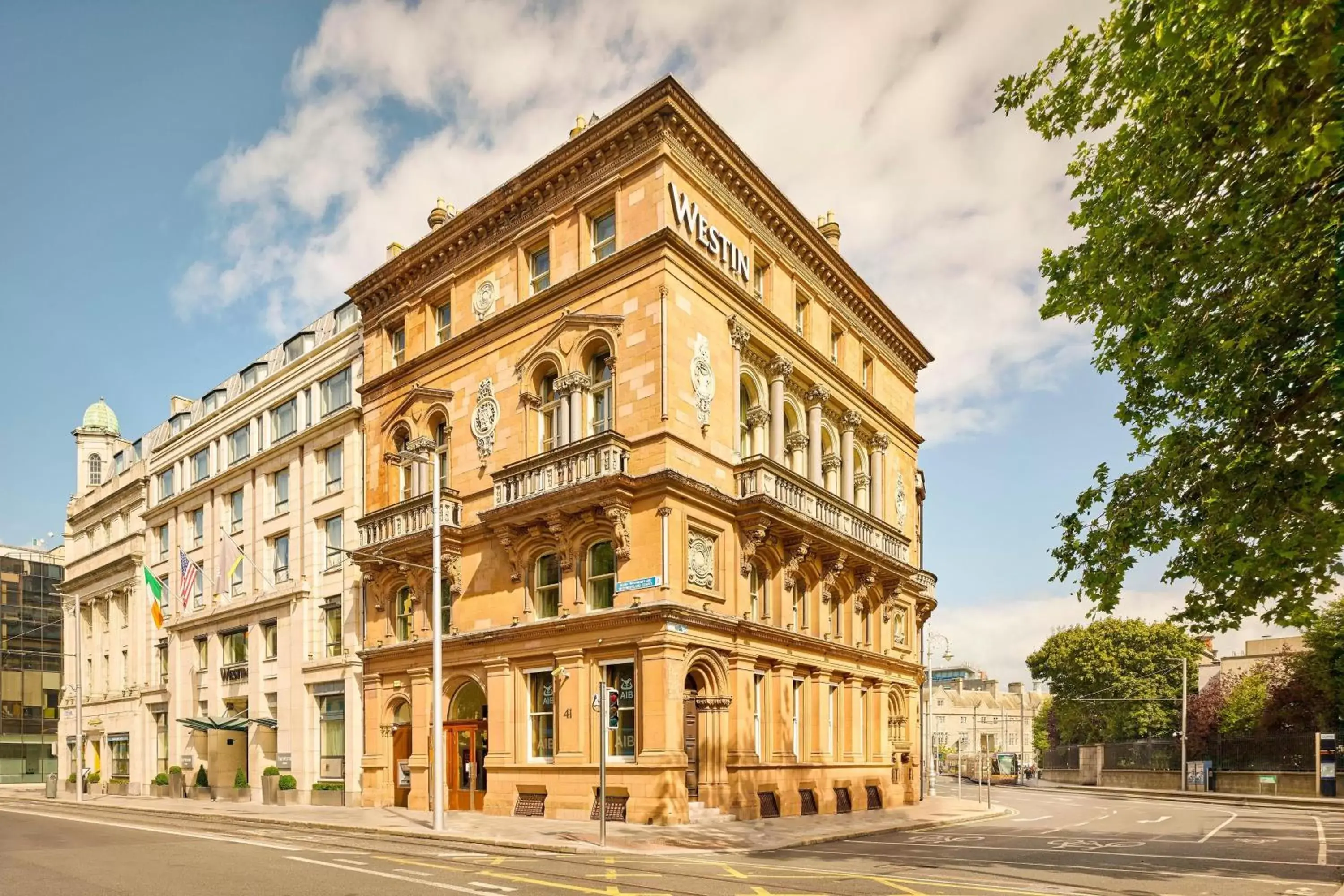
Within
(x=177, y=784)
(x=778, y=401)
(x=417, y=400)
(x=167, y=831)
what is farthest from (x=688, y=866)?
(x=177, y=784)

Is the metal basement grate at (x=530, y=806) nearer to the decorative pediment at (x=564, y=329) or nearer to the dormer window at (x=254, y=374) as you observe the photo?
the decorative pediment at (x=564, y=329)

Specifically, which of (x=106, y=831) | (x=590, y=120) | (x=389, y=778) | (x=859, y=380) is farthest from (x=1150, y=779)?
(x=106, y=831)

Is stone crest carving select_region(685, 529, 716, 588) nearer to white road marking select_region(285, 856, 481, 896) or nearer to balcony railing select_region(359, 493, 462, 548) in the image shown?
balcony railing select_region(359, 493, 462, 548)

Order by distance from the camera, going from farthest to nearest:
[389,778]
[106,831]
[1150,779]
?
[1150,779]
[389,778]
[106,831]

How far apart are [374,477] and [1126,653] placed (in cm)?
6380

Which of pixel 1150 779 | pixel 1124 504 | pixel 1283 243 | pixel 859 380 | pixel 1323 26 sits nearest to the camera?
pixel 1323 26

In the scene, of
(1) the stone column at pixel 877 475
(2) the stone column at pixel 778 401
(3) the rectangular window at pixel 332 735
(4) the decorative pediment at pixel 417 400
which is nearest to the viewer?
(2) the stone column at pixel 778 401

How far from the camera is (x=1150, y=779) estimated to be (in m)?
65.9

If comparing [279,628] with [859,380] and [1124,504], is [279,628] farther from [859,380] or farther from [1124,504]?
[1124,504]

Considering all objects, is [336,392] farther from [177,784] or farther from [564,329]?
[177,784]

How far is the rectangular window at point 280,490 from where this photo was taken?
41719 millimetres

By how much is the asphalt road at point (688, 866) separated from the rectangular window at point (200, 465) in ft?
73.8

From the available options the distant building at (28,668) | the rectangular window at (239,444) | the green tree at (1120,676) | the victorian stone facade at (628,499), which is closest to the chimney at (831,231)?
the victorian stone facade at (628,499)

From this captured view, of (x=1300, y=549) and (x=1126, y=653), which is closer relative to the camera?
(x=1300, y=549)
